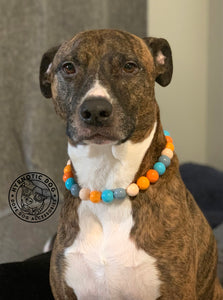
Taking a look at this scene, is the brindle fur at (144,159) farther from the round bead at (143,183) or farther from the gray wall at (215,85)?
the gray wall at (215,85)

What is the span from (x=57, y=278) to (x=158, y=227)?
0.38 m

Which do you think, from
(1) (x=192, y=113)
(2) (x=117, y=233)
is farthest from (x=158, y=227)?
(1) (x=192, y=113)

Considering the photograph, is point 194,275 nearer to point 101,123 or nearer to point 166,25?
point 101,123

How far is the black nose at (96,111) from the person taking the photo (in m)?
1.21

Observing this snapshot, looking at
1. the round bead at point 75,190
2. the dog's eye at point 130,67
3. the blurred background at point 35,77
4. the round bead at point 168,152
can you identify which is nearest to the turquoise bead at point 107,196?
the round bead at point 75,190

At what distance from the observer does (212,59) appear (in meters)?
3.60

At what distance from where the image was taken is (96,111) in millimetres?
1206

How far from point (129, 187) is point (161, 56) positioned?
1.65 ft

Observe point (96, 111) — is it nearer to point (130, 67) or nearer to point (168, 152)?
point (130, 67)

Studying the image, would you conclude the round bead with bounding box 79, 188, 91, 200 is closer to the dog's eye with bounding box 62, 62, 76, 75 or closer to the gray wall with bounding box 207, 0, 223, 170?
the dog's eye with bounding box 62, 62, 76, 75

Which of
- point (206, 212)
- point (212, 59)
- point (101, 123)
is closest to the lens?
point (101, 123)

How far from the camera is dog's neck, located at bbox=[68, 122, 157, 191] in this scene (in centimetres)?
141

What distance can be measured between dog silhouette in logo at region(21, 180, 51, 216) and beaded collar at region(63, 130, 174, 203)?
537 millimetres

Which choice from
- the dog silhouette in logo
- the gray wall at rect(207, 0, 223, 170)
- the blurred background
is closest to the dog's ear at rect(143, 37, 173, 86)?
the dog silhouette in logo
